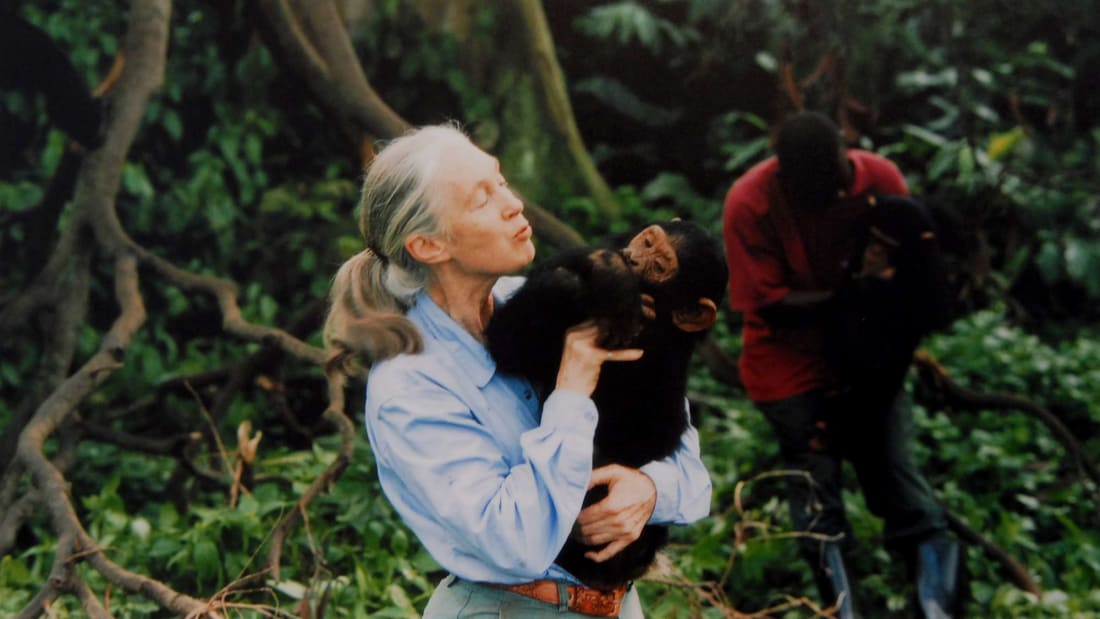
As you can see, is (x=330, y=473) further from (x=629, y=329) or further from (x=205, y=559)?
(x=629, y=329)

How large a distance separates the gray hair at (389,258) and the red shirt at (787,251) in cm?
201

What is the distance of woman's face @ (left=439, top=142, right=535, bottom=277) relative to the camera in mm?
1811

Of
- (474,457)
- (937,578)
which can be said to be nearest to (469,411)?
→ (474,457)

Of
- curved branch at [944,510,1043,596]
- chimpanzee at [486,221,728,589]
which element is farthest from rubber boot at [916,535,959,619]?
chimpanzee at [486,221,728,589]

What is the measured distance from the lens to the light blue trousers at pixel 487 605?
1.84 m

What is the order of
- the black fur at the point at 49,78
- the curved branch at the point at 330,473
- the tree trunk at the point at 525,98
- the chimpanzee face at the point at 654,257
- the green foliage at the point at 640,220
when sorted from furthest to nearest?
the tree trunk at the point at 525,98 → the black fur at the point at 49,78 → the green foliage at the point at 640,220 → the curved branch at the point at 330,473 → the chimpanzee face at the point at 654,257

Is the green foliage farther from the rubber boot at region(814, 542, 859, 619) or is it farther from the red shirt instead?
the red shirt

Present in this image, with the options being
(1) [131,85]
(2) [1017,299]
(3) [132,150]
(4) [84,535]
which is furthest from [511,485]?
(2) [1017,299]

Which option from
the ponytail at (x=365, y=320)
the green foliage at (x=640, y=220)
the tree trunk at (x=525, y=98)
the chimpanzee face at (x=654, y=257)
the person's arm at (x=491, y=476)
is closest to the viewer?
the person's arm at (x=491, y=476)

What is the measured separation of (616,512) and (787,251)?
7.04 ft

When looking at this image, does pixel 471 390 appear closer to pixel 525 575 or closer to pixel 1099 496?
pixel 525 575

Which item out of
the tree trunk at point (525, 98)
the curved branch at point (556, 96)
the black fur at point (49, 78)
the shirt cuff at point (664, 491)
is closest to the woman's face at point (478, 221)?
the shirt cuff at point (664, 491)

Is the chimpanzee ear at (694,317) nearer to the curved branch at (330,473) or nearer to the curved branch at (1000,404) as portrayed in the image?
the curved branch at (330,473)

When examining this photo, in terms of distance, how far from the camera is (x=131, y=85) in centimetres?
437
